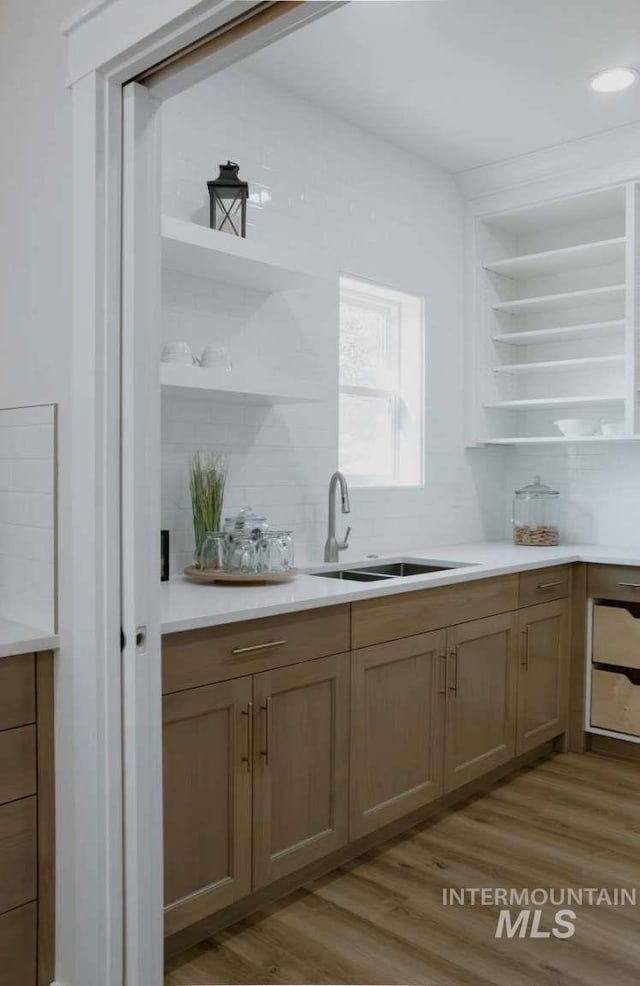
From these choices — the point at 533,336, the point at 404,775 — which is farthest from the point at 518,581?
the point at 533,336

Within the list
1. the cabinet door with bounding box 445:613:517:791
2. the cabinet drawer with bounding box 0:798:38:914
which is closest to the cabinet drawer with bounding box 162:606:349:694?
the cabinet drawer with bounding box 0:798:38:914

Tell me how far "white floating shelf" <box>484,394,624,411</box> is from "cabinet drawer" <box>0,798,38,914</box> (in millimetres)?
2918

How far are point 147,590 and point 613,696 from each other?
8.18 feet

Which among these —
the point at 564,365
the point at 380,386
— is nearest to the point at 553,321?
the point at 564,365

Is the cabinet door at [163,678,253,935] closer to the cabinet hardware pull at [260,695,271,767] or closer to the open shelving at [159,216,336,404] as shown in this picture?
the cabinet hardware pull at [260,695,271,767]

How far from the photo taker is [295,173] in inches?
125

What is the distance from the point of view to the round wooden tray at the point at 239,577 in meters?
2.52

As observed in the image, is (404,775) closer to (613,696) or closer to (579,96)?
(613,696)

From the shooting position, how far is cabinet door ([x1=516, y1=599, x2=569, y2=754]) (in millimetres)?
3336

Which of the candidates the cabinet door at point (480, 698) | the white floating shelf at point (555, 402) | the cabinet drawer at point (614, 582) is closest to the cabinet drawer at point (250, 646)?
the cabinet door at point (480, 698)

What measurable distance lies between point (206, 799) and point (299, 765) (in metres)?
0.34

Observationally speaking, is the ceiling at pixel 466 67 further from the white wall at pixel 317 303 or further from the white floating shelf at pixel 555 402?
the white floating shelf at pixel 555 402

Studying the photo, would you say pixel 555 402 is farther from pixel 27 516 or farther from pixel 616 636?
pixel 27 516

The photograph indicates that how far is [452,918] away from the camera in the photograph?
2.27 metres
